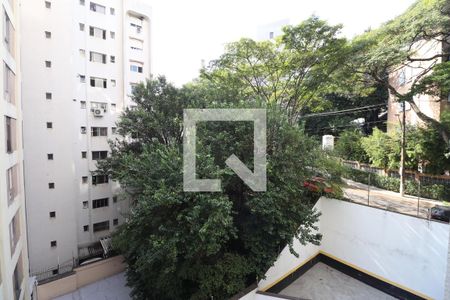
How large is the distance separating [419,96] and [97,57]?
17.9 meters

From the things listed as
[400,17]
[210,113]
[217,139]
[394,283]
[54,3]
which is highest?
[54,3]

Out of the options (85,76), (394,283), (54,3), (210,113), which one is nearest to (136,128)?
(210,113)

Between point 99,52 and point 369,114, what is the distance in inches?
881

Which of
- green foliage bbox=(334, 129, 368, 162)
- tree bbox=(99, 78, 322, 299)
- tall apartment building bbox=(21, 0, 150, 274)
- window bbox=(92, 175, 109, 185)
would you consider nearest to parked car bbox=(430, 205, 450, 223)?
tree bbox=(99, 78, 322, 299)

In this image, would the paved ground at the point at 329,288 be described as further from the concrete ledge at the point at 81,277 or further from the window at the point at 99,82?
the window at the point at 99,82

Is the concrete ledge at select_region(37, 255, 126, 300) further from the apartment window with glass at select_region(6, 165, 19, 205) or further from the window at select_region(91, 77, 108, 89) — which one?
the window at select_region(91, 77, 108, 89)

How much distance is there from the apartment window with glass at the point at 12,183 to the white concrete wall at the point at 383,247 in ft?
25.1

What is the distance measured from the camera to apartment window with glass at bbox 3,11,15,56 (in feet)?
19.9

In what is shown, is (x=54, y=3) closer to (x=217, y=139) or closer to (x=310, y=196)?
(x=217, y=139)

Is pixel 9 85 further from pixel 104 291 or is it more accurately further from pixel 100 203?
pixel 100 203

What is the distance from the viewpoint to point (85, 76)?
13766 millimetres

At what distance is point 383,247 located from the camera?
816 centimetres

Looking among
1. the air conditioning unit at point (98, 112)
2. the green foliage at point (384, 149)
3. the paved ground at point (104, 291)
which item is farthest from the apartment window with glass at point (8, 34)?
the green foliage at point (384, 149)

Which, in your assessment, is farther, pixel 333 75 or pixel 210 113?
pixel 333 75
